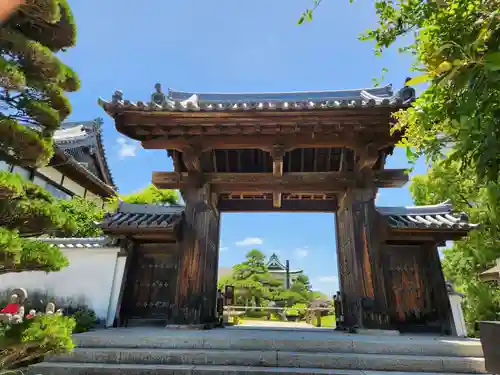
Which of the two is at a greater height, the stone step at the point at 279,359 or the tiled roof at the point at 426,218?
the tiled roof at the point at 426,218

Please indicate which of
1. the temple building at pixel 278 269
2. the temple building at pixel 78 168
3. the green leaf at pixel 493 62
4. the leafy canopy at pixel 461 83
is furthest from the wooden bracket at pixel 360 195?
the temple building at pixel 278 269

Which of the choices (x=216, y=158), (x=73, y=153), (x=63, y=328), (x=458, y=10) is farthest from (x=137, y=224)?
(x=73, y=153)

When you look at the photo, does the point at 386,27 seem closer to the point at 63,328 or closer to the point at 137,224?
the point at 63,328

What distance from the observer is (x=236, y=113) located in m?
5.75

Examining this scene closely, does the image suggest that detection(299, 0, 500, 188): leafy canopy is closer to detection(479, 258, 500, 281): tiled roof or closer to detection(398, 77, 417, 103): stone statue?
A: detection(398, 77, 417, 103): stone statue

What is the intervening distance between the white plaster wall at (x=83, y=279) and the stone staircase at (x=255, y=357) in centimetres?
300

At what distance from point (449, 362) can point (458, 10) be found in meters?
4.03

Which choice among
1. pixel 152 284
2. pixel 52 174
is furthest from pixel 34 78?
pixel 52 174

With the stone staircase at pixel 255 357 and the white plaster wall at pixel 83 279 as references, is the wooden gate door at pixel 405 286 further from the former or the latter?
the white plaster wall at pixel 83 279

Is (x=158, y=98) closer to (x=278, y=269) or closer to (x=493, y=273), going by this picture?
(x=493, y=273)

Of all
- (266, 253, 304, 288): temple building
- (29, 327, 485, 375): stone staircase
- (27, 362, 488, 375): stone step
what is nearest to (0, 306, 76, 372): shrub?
(27, 362, 488, 375): stone step

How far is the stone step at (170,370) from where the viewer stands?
11.5 ft

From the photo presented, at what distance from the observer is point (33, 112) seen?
333cm

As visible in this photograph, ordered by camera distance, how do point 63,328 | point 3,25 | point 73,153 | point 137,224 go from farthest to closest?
point 73,153 < point 137,224 < point 3,25 < point 63,328
